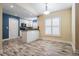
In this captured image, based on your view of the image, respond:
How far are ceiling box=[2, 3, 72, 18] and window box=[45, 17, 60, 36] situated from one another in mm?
203

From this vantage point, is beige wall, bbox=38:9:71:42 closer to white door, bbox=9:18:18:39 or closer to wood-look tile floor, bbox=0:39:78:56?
wood-look tile floor, bbox=0:39:78:56

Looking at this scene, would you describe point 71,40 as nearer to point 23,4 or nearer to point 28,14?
point 28,14

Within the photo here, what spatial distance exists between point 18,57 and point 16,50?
16 cm

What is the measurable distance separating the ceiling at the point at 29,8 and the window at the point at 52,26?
203mm

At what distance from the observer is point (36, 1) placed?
172cm

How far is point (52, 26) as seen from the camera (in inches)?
73.4

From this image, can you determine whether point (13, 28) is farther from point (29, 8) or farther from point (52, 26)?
point (52, 26)

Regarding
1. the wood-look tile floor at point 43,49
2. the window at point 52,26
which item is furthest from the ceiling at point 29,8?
the wood-look tile floor at point 43,49

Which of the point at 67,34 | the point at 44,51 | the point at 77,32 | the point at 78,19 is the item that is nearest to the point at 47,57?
the point at 44,51

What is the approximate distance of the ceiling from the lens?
1.69 meters

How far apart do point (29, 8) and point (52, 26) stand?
0.59 meters

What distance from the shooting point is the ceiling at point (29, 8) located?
169cm

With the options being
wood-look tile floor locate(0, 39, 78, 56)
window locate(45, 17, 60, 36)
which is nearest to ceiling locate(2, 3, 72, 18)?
window locate(45, 17, 60, 36)

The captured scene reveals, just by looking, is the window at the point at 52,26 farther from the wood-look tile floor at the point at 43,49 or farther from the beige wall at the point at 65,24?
the wood-look tile floor at the point at 43,49
